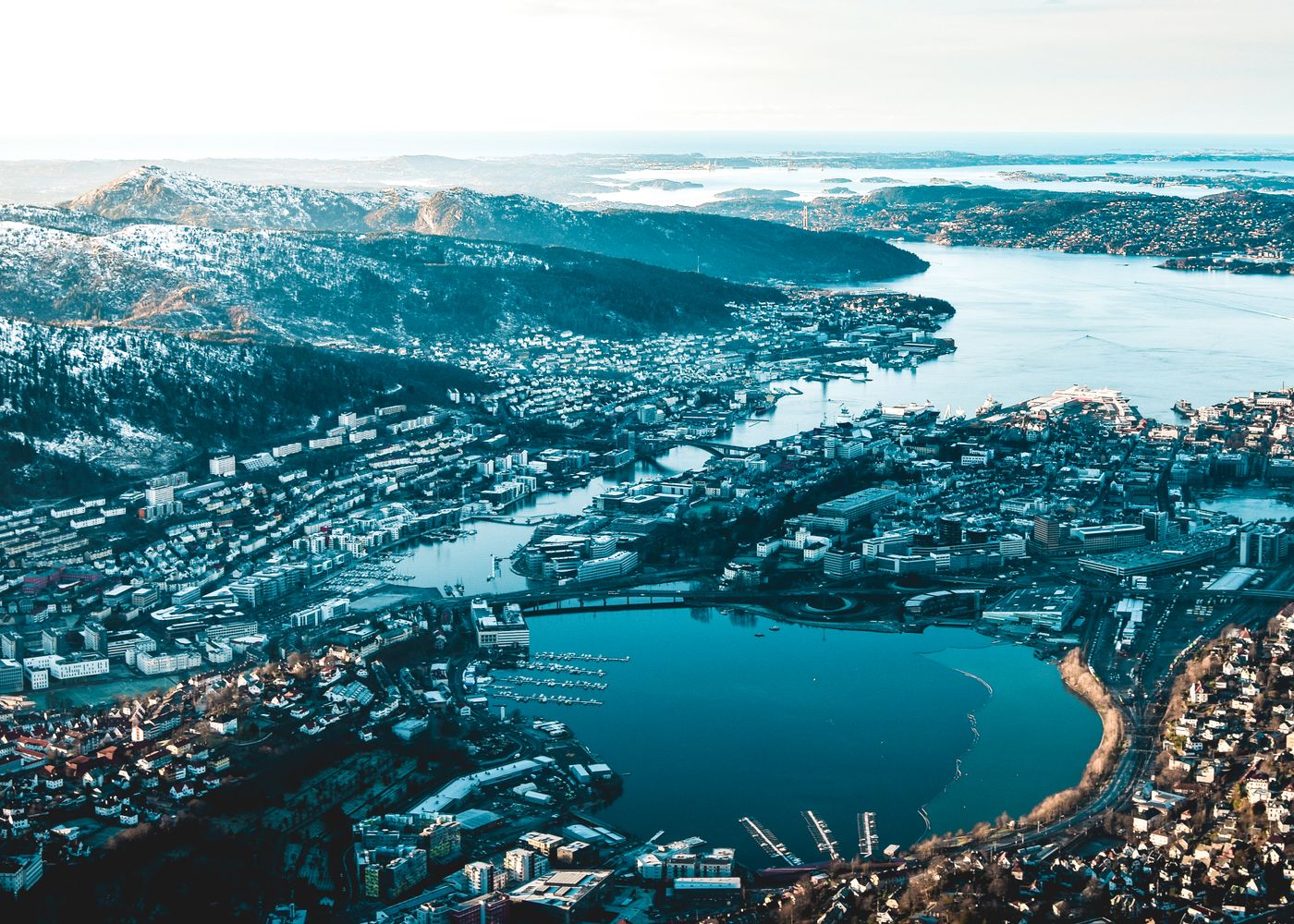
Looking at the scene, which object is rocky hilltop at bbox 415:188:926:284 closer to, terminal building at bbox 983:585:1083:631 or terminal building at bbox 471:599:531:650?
terminal building at bbox 983:585:1083:631

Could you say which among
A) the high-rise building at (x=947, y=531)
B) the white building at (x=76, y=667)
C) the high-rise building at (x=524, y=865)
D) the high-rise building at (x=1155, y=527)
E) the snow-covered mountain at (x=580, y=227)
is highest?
the snow-covered mountain at (x=580, y=227)

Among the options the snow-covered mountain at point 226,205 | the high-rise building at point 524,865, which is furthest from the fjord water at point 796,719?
the snow-covered mountain at point 226,205

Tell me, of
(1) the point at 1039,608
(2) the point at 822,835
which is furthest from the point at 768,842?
(1) the point at 1039,608

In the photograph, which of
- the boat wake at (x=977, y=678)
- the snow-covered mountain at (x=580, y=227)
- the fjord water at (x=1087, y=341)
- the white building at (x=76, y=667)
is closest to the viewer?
the boat wake at (x=977, y=678)

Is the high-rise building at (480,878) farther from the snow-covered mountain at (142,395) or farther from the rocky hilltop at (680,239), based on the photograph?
the rocky hilltop at (680,239)

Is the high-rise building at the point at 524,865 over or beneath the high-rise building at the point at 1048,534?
beneath

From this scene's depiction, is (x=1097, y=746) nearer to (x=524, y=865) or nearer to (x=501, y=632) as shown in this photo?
(x=524, y=865)
